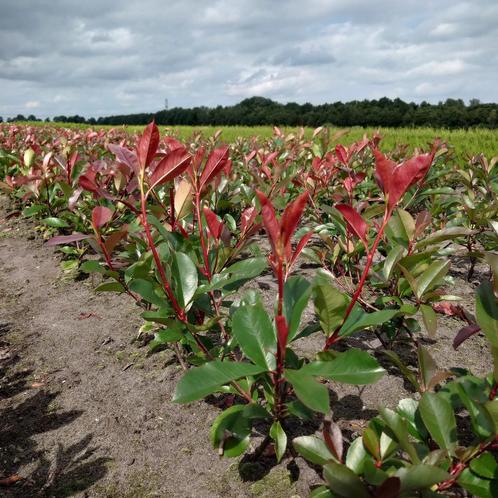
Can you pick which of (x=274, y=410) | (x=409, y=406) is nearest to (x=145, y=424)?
(x=274, y=410)

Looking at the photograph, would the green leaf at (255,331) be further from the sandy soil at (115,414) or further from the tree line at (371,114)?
the tree line at (371,114)

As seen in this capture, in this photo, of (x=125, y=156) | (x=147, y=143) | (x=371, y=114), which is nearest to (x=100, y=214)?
(x=125, y=156)

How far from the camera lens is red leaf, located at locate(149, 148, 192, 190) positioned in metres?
1.24

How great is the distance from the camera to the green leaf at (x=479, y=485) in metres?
1.00

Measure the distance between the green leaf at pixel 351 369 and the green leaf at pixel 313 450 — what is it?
173 mm

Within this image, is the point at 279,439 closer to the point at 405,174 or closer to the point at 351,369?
the point at 351,369

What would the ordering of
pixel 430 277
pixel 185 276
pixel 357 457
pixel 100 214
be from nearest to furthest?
1. pixel 357 457
2. pixel 185 276
3. pixel 430 277
4. pixel 100 214

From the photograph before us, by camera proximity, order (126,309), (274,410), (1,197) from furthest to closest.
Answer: (1,197)
(126,309)
(274,410)

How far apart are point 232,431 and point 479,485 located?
0.63 metres

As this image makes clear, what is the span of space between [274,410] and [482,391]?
1.82 ft

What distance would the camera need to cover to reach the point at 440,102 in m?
23.1

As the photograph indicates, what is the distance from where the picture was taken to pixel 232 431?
4.40 feet

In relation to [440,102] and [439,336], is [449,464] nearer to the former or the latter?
[439,336]

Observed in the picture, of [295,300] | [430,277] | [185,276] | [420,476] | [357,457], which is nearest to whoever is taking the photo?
[420,476]
